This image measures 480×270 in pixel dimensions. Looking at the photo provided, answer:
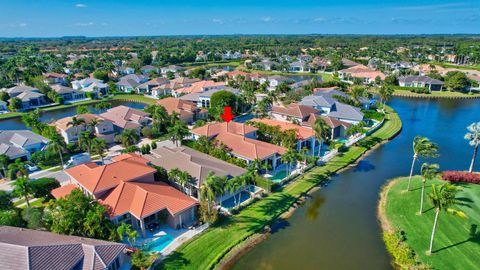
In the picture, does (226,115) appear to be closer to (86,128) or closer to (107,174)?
(86,128)

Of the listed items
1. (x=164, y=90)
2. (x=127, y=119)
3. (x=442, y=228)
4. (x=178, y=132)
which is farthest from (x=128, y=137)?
(x=164, y=90)

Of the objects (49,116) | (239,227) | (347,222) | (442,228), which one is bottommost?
(347,222)

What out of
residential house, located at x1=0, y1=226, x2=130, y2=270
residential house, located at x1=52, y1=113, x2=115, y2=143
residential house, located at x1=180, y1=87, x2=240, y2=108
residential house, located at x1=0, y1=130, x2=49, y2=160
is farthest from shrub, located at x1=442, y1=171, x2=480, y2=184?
residential house, located at x1=0, y1=130, x2=49, y2=160

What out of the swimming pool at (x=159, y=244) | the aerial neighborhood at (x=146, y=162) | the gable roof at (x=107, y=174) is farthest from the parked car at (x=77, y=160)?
the swimming pool at (x=159, y=244)

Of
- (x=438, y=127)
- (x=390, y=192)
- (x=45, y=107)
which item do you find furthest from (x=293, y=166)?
(x=45, y=107)

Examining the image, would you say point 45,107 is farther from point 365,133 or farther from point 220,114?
point 365,133
